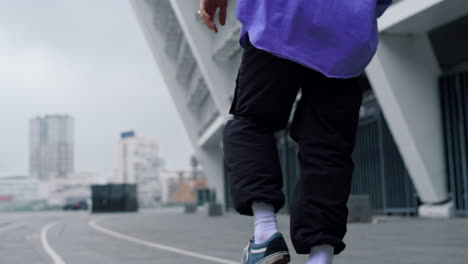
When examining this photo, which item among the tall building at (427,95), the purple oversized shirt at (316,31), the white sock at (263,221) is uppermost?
the tall building at (427,95)

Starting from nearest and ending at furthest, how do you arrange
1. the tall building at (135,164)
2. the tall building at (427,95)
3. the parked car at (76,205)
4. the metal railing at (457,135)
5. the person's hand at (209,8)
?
the person's hand at (209,8) < the tall building at (427,95) < the metal railing at (457,135) < the parked car at (76,205) < the tall building at (135,164)

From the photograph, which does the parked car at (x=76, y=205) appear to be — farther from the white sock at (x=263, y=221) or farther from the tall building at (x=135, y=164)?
the tall building at (x=135, y=164)

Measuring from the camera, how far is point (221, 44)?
29.4m

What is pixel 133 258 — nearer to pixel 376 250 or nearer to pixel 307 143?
pixel 376 250

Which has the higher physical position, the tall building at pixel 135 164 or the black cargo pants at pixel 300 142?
the tall building at pixel 135 164

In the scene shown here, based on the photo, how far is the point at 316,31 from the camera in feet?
7.16

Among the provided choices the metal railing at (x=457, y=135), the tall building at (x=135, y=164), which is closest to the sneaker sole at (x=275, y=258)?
the metal railing at (x=457, y=135)

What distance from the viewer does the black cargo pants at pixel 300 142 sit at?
2.22m

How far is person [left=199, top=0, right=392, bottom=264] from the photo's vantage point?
2178 millimetres

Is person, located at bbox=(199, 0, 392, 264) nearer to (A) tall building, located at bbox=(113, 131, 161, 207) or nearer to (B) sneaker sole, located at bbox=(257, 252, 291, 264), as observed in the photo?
(B) sneaker sole, located at bbox=(257, 252, 291, 264)

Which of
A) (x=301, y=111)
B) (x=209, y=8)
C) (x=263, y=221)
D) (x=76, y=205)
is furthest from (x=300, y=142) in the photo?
(x=76, y=205)

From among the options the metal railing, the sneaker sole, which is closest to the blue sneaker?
the sneaker sole

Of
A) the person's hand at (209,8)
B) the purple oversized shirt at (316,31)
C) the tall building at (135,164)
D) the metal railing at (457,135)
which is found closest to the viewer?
the purple oversized shirt at (316,31)

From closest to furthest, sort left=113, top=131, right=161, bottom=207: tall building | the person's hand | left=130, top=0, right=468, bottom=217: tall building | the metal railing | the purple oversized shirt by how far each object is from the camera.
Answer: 1. the purple oversized shirt
2. the person's hand
3. left=130, top=0, right=468, bottom=217: tall building
4. the metal railing
5. left=113, top=131, right=161, bottom=207: tall building
